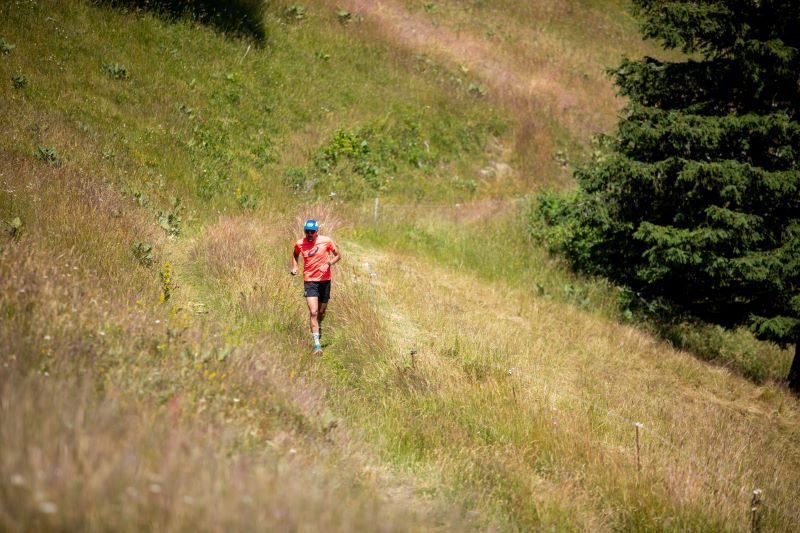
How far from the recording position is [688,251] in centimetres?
→ 1121

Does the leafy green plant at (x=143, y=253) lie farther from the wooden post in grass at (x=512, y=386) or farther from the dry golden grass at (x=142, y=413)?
the wooden post in grass at (x=512, y=386)

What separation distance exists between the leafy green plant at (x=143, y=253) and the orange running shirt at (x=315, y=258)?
2162 millimetres

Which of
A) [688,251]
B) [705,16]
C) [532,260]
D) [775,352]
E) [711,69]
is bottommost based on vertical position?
[775,352]

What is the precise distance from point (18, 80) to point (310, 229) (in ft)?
25.9

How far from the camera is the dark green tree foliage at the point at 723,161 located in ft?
35.8

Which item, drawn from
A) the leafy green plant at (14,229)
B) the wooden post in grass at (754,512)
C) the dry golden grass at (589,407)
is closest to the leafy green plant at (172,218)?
the dry golden grass at (589,407)

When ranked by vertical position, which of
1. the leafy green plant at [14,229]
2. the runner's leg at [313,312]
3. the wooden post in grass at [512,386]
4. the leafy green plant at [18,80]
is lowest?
the wooden post in grass at [512,386]

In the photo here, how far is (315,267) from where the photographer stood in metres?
8.88

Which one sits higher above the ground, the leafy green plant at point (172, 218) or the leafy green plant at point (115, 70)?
the leafy green plant at point (115, 70)

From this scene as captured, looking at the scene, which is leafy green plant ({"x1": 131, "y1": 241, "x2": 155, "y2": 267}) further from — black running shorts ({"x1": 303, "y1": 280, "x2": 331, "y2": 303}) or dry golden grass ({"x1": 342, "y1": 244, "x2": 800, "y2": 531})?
dry golden grass ({"x1": 342, "y1": 244, "x2": 800, "y2": 531})

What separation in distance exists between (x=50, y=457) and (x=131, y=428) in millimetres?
A: 547

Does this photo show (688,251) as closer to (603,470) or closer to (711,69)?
(711,69)

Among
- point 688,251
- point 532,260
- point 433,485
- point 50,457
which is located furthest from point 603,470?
point 532,260

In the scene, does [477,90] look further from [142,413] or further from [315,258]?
[142,413]
